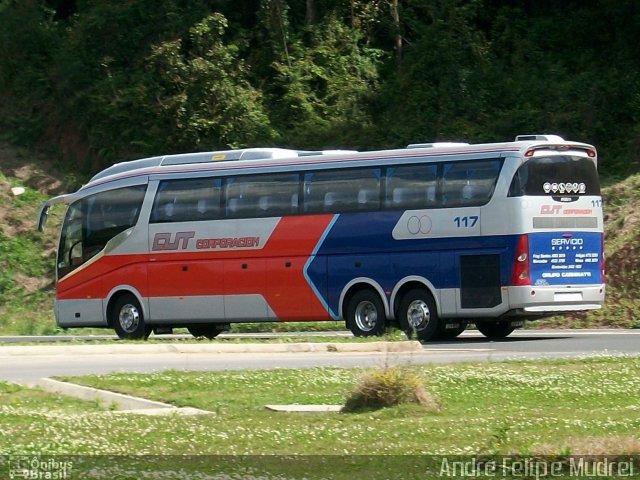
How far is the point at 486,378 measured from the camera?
1495cm

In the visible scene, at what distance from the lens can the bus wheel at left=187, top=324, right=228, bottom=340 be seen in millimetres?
28750

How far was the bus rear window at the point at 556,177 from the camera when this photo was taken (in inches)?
939

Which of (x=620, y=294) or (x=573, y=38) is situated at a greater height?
(x=573, y=38)

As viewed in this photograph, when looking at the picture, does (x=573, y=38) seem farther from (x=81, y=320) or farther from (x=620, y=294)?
(x=81, y=320)

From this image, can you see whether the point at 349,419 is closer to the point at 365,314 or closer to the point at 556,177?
→ the point at 556,177

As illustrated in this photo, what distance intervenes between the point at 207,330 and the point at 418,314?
5998mm

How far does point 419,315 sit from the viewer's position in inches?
982

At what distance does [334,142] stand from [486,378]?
83.1 feet

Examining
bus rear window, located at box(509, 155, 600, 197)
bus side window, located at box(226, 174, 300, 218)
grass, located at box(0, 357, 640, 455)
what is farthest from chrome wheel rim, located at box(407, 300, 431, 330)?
grass, located at box(0, 357, 640, 455)

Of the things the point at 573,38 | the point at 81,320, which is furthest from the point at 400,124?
the point at 81,320

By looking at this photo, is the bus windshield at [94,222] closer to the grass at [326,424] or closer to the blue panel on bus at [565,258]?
Answer: the blue panel on bus at [565,258]

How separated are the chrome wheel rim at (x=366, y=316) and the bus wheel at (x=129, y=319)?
16.7 ft

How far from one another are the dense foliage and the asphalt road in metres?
15.0

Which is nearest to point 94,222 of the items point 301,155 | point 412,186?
point 301,155
